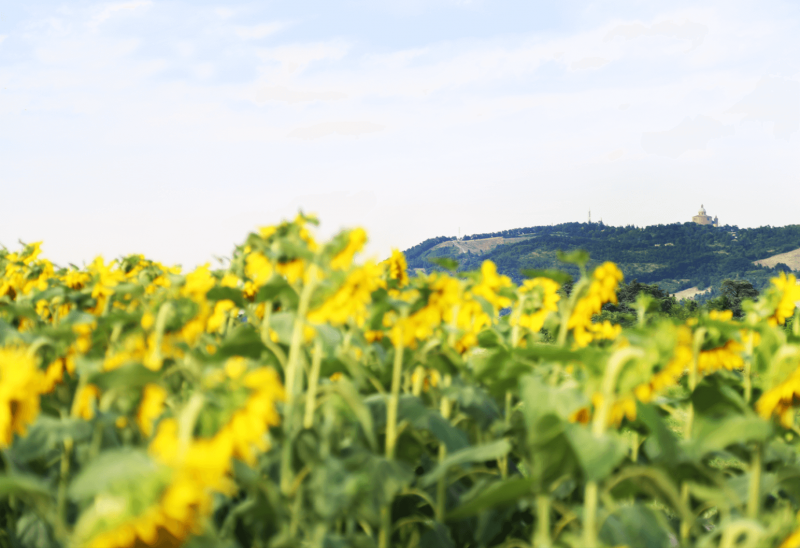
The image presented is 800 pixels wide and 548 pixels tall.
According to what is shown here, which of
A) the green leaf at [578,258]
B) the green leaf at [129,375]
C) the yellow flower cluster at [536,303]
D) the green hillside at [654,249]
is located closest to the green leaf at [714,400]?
the green leaf at [578,258]

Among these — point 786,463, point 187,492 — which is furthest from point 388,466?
point 786,463

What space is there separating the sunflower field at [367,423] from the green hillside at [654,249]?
81.4 meters

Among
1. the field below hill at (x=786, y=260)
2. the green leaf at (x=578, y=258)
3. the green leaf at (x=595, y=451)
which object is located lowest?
the field below hill at (x=786, y=260)

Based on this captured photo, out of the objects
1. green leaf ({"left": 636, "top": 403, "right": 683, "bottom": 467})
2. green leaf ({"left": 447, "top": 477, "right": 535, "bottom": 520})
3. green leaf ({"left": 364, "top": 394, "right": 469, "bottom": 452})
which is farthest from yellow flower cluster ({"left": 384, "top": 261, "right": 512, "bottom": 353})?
green leaf ({"left": 636, "top": 403, "right": 683, "bottom": 467})

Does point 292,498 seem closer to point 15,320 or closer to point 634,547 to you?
point 634,547

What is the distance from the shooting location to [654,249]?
105938 mm

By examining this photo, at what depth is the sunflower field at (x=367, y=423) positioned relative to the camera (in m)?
1.23

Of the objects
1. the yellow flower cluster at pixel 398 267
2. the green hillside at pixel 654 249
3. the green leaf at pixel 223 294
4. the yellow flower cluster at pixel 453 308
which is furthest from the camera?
the green hillside at pixel 654 249

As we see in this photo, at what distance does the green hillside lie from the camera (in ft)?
305

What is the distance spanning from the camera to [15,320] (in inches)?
136

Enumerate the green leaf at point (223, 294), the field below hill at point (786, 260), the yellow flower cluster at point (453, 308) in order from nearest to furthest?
the green leaf at point (223, 294)
the yellow flower cluster at point (453, 308)
the field below hill at point (786, 260)

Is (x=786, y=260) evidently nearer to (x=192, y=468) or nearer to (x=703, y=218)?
(x=703, y=218)

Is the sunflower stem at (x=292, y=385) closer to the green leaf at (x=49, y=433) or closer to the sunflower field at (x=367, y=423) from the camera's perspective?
the sunflower field at (x=367, y=423)

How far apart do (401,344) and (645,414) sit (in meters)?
0.87
